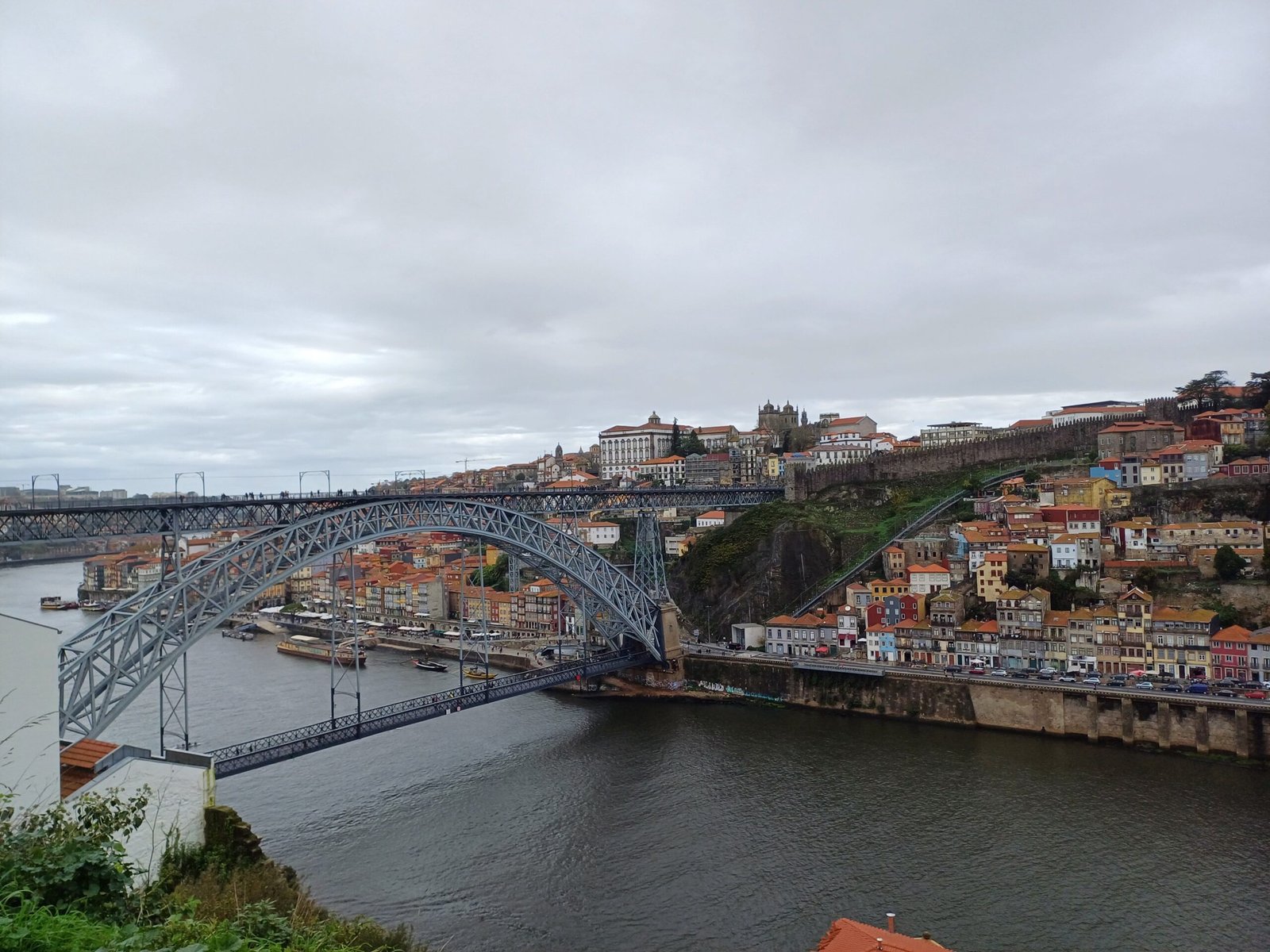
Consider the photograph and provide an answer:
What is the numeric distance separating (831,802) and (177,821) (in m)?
9.64

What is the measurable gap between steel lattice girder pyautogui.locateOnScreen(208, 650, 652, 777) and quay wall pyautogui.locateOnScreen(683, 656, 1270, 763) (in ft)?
14.3

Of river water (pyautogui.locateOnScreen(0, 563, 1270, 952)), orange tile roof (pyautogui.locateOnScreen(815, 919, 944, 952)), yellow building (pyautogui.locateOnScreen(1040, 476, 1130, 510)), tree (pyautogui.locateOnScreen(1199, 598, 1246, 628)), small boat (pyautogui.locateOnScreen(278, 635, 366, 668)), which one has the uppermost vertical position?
yellow building (pyautogui.locateOnScreen(1040, 476, 1130, 510))

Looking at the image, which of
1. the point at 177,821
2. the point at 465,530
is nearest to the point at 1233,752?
the point at 465,530

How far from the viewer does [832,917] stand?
9.76 meters

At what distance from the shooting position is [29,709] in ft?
18.4

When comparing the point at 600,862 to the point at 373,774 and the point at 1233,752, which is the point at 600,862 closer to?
the point at 373,774

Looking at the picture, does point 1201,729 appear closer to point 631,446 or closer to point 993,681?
point 993,681

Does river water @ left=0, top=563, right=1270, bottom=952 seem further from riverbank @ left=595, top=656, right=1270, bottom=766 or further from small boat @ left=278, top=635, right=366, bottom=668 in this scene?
small boat @ left=278, top=635, right=366, bottom=668

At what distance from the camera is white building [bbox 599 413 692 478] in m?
50.8

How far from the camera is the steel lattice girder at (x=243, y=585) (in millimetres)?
11617

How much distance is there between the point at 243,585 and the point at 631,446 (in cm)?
3821

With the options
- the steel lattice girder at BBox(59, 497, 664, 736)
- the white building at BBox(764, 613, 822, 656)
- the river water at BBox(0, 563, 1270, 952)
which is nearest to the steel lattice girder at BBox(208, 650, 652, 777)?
the river water at BBox(0, 563, 1270, 952)

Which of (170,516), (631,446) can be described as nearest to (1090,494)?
(170,516)


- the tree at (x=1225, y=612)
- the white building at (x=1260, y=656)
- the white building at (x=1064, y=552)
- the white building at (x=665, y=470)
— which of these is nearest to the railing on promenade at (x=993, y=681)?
the white building at (x=1260, y=656)
